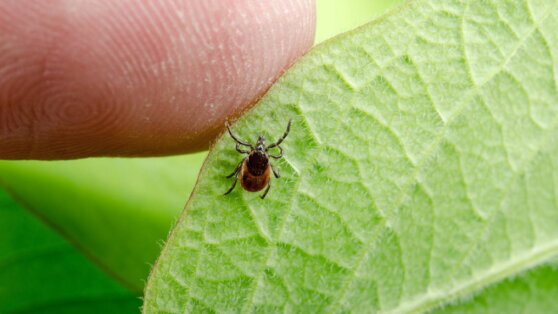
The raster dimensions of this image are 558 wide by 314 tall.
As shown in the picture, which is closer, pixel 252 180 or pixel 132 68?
pixel 252 180

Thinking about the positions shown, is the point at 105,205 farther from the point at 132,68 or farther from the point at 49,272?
the point at 132,68

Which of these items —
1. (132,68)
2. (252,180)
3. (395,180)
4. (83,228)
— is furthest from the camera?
(83,228)

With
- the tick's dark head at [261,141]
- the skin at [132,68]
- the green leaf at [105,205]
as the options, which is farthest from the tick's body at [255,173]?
the green leaf at [105,205]

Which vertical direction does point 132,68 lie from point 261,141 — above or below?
above

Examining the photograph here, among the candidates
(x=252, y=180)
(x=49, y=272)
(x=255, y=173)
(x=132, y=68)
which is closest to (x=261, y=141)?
(x=252, y=180)

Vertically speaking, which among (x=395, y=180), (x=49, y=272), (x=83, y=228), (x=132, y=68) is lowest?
(x=395, y=180)

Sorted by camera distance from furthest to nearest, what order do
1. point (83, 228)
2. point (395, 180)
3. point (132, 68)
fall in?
point (83, 228), point (132, 68), point (395, 180)

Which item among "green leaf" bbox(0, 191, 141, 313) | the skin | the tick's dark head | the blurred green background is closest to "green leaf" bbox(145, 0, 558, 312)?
the tick's dark head
